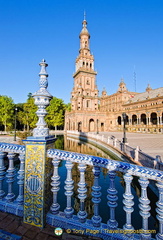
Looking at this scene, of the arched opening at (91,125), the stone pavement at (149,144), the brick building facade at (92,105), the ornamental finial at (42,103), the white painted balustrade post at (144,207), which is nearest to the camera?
the white painted balustrade post at (144,207)

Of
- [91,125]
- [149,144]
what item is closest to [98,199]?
[149,144]

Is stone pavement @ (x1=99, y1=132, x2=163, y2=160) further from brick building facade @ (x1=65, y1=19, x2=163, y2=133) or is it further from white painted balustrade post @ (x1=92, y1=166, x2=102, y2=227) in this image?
brick building facade @ (x1=65, y1=19, x2=163, y2=133)

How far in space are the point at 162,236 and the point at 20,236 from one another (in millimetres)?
2192

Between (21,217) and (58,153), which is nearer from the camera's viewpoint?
(58,153)

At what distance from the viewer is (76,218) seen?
7.39ft

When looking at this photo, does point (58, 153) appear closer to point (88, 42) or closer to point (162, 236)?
point (162, 236)

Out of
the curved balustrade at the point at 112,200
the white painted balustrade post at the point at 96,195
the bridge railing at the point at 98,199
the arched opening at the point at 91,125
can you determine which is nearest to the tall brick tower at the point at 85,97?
the arched opening at the point at 91,125

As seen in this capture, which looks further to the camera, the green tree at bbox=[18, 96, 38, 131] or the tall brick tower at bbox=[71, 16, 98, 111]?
the tall brick tower at bbox=[71, 16, 98, 111]

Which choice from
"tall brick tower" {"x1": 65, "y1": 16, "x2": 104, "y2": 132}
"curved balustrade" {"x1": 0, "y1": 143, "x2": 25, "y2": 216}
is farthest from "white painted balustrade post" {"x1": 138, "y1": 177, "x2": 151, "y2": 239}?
"tall brick tower" {"x1": 65, "y1": 16, "x2": 104, "y2": 132}

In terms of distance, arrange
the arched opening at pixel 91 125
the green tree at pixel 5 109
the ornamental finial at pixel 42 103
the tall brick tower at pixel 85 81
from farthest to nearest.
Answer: the tall brick tower at pixel 85 81 → the arched opening at pixel 91 125 → the green tree at pixel 5 109 → the ornamental finial at pixel 42 103

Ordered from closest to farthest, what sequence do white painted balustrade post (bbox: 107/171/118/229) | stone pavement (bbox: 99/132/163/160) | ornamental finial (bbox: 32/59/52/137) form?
white painted balustrade post (bbox: 107/171/118/229)
ornamental finial (bbox: 32/59/52/137)
stone pavement (bbox: 99/132/163/160)

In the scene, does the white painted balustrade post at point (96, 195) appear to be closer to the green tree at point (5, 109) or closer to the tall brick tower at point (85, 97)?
the tall brick tower at point (85, 97)

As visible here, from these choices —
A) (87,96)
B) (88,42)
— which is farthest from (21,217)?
(88,42)

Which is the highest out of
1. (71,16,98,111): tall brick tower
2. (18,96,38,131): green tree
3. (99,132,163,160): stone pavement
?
(71,16,98,111): tall brick tower
